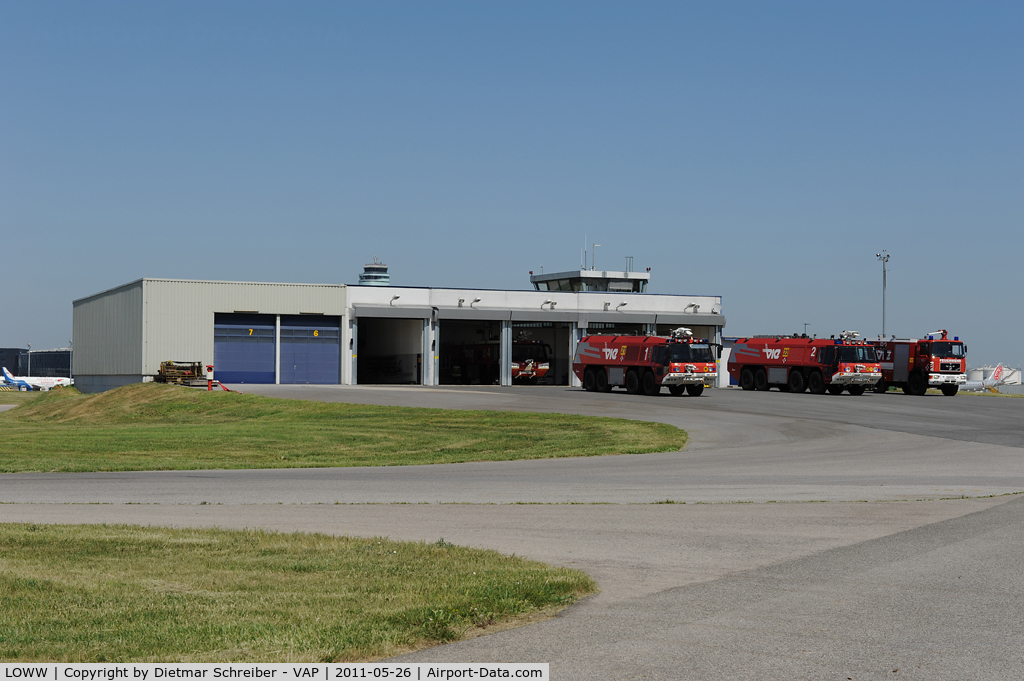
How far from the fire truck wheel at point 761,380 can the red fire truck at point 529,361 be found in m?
15.1

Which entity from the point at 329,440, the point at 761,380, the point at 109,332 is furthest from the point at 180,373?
the point at 761,380

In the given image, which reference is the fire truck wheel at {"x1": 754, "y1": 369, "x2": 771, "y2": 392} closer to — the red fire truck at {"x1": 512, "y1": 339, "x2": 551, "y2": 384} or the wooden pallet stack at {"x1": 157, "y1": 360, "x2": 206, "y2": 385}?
the red fire truck at {"x1": 512, "y1": 339, "x2": 551, "y2": 384}

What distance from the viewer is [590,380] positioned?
5425 centimetres

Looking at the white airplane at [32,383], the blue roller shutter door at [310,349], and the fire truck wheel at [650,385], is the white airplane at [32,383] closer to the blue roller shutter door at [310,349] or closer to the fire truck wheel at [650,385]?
the blue roller shutter door at [310,349]

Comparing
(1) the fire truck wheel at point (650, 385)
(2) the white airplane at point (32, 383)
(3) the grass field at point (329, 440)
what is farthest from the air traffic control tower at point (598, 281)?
(2) the white airplane at point (32, 383)

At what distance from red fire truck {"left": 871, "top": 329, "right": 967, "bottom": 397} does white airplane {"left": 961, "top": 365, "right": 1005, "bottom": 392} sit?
4820 cm

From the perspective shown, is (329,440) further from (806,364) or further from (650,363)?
(806,364)

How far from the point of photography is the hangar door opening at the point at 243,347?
196 ft

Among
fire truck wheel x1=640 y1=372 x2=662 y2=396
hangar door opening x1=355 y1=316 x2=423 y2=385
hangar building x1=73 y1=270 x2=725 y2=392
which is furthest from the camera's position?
hangar door opening x1=355 y1=316 x2=423 y2=385

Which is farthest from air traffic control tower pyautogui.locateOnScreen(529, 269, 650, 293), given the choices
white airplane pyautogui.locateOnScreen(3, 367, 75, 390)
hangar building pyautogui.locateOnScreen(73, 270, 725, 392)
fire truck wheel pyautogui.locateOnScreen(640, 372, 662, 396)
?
white airplane pyautogui.locateOnScreen(3, 367, 75, 390)

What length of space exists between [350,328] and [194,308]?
8950 mm

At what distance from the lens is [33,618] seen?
295 inches

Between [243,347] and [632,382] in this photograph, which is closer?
[632,382]

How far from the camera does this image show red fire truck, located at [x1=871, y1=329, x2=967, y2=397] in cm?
5391
